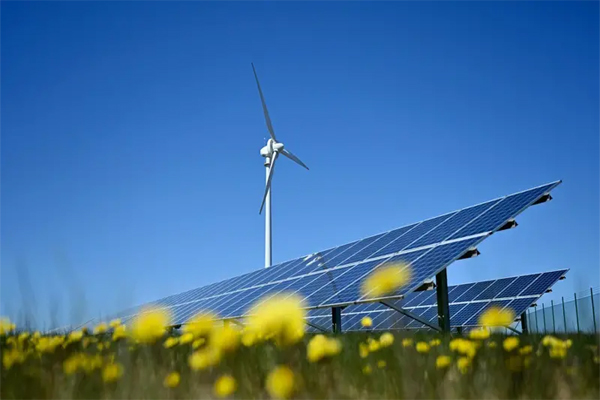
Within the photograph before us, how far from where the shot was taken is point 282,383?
324 cm

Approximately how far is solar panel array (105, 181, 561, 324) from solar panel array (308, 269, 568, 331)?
12.1 feet

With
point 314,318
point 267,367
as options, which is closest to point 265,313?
point 267,367

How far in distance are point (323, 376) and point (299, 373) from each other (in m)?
0.24

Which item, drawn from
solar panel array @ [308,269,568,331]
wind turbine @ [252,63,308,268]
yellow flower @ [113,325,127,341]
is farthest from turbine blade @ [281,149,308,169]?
yellow flower @ [113,325,127,341]

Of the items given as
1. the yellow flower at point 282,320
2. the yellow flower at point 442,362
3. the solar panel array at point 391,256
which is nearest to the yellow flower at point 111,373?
the yellow flower at point 282,320

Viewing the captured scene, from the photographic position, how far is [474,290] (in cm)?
→ 2541

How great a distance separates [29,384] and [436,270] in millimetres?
8023

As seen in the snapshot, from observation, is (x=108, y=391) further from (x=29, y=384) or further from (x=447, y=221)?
(x=447, y=221)

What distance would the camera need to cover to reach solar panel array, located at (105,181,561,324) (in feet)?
37.5

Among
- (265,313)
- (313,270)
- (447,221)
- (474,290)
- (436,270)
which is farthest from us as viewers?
(474,290)

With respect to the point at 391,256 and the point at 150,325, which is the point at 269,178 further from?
the point at 150,325

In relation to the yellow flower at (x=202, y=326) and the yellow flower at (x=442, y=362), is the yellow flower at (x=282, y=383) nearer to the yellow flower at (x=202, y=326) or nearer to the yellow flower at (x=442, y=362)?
the yellow flower at (x=202, y=326)

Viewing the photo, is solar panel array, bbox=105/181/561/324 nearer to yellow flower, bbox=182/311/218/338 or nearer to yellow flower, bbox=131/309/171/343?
yellow flower, bbox=182/311/218/338

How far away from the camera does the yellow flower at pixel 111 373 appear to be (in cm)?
387
